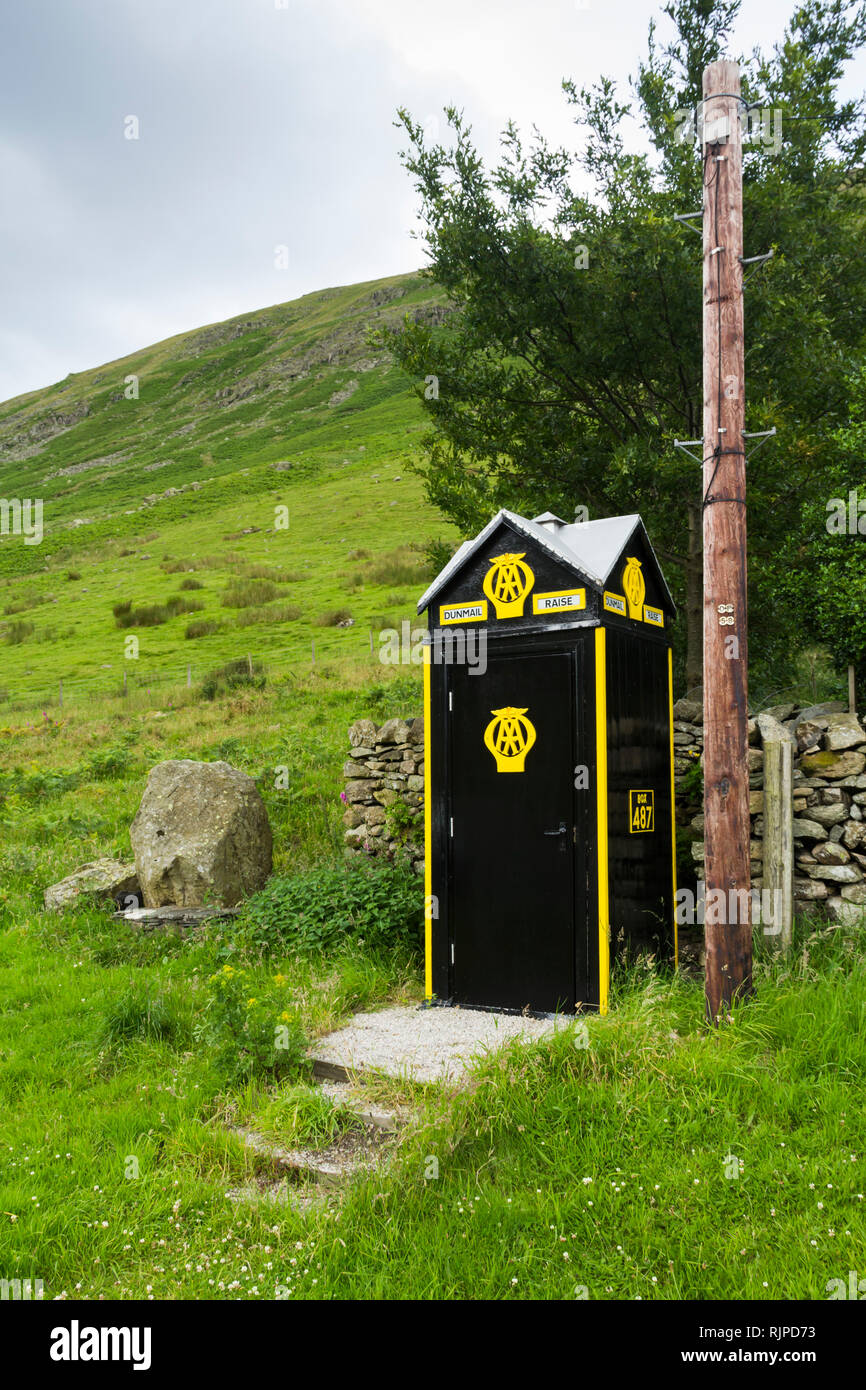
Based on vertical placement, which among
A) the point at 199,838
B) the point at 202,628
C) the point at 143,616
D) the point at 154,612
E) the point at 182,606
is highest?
the point at 182,606

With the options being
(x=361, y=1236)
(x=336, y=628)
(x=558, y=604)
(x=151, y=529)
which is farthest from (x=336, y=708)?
(x=151, y=529)

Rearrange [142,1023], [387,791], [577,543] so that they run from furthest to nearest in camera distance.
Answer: [387,791], [577,543], [142,1023]

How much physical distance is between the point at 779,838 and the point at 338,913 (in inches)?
148

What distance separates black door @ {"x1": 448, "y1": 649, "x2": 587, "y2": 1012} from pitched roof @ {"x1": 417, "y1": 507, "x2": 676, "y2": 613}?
2.11 ft

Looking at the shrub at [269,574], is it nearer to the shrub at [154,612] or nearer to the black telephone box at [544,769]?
the shrub at [154,612]

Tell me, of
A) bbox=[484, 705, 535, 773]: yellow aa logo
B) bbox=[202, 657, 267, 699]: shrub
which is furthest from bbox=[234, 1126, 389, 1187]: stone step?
bbox=[202, 657, 267, 699]: shrub

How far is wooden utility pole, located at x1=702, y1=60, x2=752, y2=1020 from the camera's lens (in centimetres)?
555

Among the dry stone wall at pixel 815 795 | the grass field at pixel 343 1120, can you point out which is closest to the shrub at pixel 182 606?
the grass field at pixel 343 1120

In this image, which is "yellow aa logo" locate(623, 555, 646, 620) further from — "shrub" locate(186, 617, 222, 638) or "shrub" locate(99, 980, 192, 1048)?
"shrub" locate(186, 617, 222, 638)

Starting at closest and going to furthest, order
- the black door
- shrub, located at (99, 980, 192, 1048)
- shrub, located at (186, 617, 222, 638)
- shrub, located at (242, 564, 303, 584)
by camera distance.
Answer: shrub, located at (99, 980, 192, 1048), the black door, shrub, located at (186, 617, 222, 638), shrub, located at (242, 564, 303, 584)

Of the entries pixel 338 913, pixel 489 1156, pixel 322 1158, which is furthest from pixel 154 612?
pixel 489 1156

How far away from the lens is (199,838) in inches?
364

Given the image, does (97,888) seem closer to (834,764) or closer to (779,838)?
(779,838)

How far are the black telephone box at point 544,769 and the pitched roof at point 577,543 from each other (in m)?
0.02
